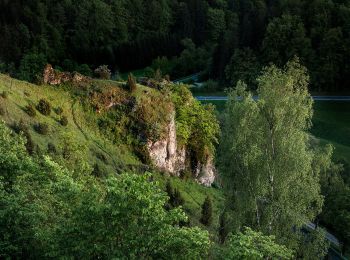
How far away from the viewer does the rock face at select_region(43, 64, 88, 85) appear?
4469 cm

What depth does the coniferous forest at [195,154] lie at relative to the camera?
16703mm

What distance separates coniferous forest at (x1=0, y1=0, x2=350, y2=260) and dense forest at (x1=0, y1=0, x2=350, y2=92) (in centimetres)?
52

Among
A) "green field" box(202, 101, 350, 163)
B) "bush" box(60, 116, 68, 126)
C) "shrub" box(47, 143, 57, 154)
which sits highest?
"bush" box(60, 116, 68, 126)

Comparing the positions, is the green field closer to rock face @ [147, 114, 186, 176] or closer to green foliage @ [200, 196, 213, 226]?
rock face @ [147, 114, 186, 176]

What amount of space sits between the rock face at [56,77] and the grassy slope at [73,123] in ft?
2.11

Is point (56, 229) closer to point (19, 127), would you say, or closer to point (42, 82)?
point (19, 127)

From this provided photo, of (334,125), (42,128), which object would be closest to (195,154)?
(42,128)

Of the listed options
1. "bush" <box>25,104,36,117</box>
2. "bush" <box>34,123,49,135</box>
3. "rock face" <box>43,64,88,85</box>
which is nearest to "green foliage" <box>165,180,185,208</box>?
"bush" <box>34,123,49,135</box>

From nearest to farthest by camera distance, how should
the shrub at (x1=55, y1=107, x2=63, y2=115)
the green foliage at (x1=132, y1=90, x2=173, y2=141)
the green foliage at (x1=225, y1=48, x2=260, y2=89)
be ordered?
the shrub at (x1=55, y1=107, x2=63, y2=115)
the green foliage at (x1=132, y1=90, x2=173, y2=141)
the green foliage at (x1=225, y1=48, x2=260, y2=89)

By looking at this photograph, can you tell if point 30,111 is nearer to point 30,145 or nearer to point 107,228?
point 30,145

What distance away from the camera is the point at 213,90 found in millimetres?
106438

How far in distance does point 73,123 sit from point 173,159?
34.8 feet

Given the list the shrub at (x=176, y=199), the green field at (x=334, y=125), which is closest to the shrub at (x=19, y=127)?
the shrub at (x=176, y=199)

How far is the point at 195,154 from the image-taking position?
52.3 meters
